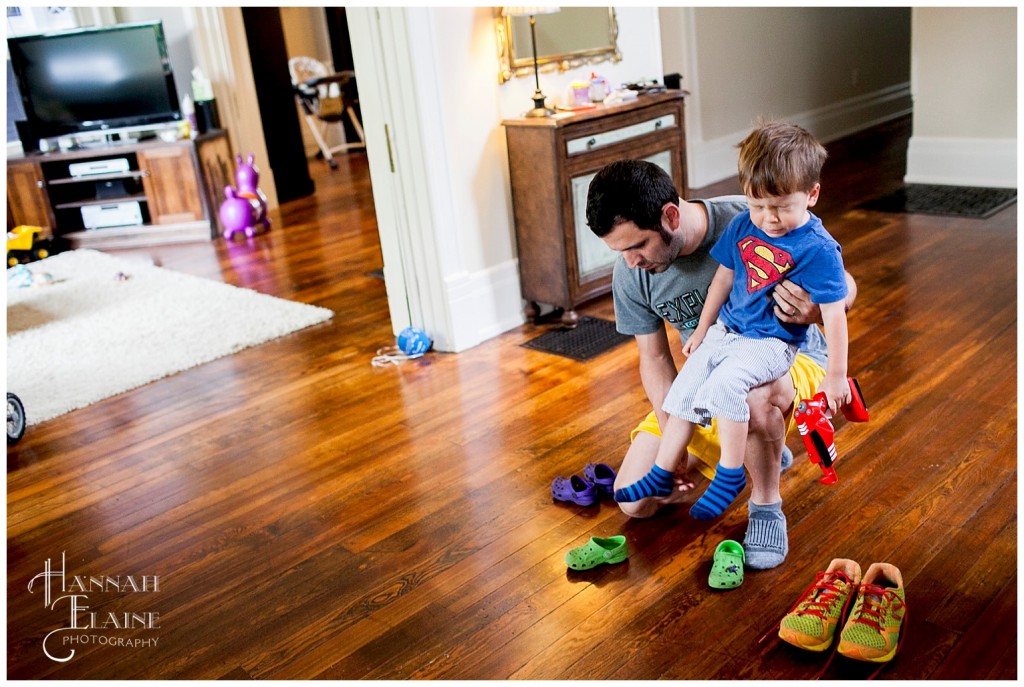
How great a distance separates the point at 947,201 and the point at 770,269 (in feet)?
11.7

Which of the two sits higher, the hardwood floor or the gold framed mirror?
the gold framed mirror

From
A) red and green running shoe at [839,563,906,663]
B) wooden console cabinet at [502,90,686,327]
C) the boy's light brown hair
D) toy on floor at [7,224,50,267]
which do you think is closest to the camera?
red and green running shoe at [839,563,906,663]

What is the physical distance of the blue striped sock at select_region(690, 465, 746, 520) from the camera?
6.97 feet

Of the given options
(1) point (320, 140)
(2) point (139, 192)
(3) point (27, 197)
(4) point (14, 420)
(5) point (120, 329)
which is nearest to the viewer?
(4) point (14, 420)

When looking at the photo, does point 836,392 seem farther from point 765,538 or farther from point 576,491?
point 576,491

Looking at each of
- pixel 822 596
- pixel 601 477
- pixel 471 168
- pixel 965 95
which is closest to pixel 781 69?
pixel 965 95

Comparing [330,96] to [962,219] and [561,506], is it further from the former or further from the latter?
[561,506]

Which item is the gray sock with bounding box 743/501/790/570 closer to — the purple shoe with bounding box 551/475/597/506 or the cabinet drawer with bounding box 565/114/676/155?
the purple shoe with bounding box 551/475/597/506

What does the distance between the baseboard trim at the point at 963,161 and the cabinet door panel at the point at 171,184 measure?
4.43 m

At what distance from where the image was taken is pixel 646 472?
2.41 meters

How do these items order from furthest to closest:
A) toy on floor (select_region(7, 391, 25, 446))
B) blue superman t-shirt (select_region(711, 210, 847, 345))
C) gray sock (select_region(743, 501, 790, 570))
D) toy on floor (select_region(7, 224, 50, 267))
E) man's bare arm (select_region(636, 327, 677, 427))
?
toy on floor (select_region(7, 224, 50, 267)) < toy on floor (select_region(7, 391, 25, 446)) < man's bare arm (select_region(636, 327, 677, 427)) < gray sock (select_region(743, 501, 790, 570)) < blue superman t-shirt (select_region(711, 210, 847, 345))

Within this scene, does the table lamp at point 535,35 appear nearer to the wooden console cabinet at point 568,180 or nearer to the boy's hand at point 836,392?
the wooden console cabinet at point 568,180

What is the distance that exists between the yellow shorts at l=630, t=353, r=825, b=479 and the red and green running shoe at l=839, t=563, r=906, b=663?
44 cm

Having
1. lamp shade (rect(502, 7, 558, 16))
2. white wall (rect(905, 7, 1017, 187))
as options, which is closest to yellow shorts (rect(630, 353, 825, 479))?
lamp shade (rect(502, 7, 558, 16))
